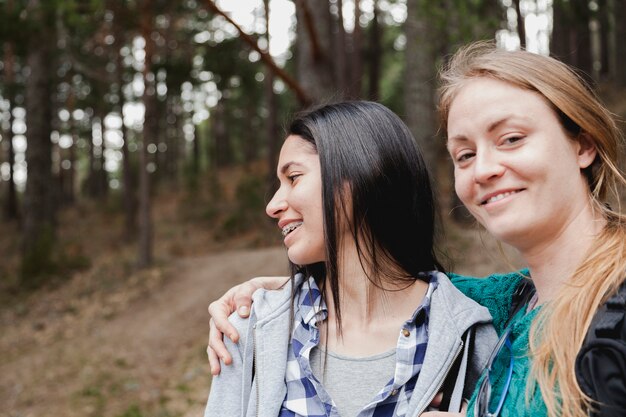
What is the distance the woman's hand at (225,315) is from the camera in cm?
195

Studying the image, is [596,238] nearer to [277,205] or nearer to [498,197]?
[498,197]

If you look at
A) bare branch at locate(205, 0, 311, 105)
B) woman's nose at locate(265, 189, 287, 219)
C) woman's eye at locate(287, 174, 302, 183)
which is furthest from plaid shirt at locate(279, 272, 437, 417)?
bare branch at locate(205, 0, 311, 105)

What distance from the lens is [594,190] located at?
1605mm

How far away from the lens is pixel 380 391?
1.81 metres

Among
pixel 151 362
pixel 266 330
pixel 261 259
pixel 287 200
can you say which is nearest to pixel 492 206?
pixel 287 200

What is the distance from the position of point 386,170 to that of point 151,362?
6896mm

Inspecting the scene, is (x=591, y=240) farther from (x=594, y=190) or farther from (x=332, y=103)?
(x=332, y=103)

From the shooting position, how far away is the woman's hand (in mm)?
1952

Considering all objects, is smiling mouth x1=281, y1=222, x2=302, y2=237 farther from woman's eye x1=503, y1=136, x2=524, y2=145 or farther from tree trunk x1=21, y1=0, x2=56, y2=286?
tree trunk x1=21, y1=0, x2=56, y2=286

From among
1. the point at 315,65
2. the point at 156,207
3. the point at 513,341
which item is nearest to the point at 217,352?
the point at 513,341

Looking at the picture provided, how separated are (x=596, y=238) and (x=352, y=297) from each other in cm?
87

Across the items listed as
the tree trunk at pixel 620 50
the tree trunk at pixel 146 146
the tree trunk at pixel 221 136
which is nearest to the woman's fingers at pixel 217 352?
the tree trunk at pixel 146 146

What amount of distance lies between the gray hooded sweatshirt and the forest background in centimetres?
64

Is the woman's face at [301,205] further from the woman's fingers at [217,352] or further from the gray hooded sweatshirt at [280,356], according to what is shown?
the woman's fingers at [217,352]
